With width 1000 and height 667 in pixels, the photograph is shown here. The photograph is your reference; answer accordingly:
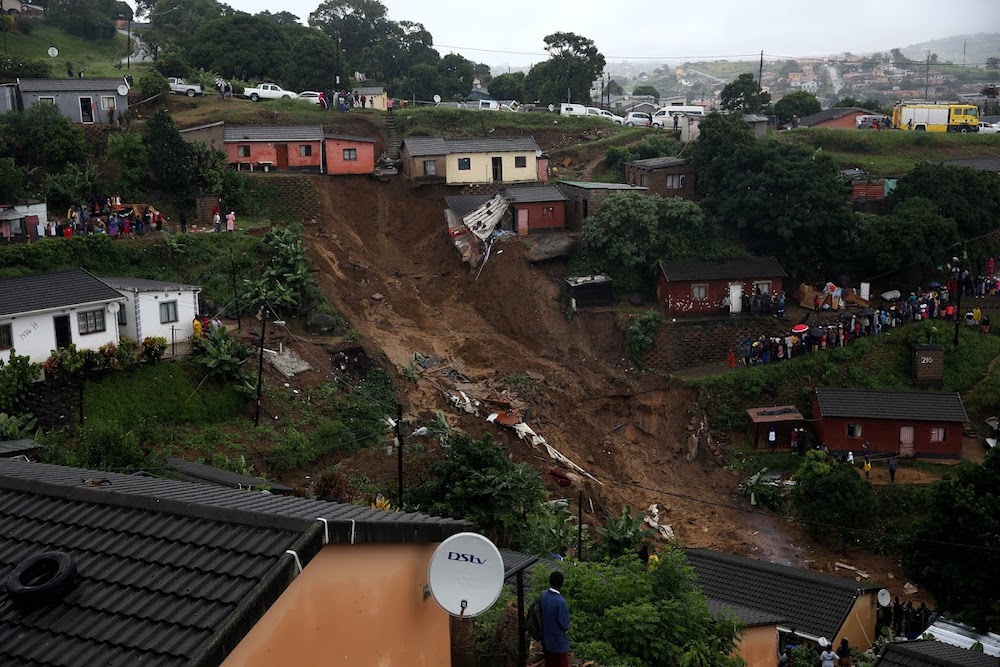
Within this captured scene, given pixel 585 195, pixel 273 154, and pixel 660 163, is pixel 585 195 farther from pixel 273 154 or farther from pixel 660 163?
pixel 273 154

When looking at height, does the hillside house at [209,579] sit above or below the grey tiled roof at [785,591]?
above

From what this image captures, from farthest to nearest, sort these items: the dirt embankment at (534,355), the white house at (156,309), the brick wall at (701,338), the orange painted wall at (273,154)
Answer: the orange painted wall at (273,154) → the brick wall at (701,338) → the dirt embankment at (534,355) → the white house at (156,309)

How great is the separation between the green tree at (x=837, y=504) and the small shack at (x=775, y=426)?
403 centimetres

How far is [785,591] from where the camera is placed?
23859 mm

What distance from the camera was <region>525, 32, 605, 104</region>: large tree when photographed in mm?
63188

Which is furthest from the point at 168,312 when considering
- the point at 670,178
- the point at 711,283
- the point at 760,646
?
the point at 670,178

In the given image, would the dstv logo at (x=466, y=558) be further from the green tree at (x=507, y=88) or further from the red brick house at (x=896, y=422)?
the green tree at (x=507, y=88)

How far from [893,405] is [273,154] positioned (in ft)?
89.7

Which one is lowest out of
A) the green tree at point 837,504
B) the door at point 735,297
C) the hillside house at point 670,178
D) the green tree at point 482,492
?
the green tree at point 837,504

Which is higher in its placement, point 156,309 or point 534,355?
point 156,309

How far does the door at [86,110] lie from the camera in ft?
147

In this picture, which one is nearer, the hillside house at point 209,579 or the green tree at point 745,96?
the hillside house at point 209,579

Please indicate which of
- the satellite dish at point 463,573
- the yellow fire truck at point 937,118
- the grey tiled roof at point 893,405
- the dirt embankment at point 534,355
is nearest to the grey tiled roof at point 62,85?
the dirt embankment at point 534,355

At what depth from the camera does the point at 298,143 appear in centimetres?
4506
